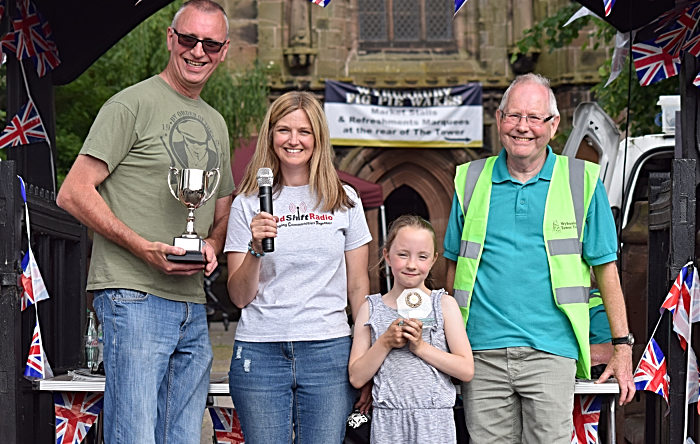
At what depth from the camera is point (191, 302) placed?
3348mm

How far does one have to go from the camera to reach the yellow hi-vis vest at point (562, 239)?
335 cm

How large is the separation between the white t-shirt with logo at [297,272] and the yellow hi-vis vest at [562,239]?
0.49m

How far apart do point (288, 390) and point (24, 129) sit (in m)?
2.16

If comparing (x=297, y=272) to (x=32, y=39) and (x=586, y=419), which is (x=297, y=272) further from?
(x=32, y=39)

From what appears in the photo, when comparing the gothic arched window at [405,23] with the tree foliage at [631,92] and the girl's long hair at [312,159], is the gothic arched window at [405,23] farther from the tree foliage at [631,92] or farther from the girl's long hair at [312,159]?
the girl's long hair at [312,159]

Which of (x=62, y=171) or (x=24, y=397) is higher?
(x=62, y=171)

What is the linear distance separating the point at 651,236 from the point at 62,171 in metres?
9.50


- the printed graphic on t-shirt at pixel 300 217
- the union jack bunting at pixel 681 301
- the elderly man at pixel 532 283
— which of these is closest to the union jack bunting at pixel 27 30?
the printed graphic on t-shirt at pixel 300 217

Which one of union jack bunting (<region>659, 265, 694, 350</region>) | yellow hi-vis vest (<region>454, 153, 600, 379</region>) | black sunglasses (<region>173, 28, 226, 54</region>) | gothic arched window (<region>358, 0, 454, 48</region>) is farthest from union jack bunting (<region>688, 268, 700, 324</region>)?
gothic arched window (<region>358, 0, 454, 48</region>)

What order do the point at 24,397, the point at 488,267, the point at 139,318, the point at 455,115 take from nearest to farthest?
1. the point at 139,318
2. the point at 488,267
3. the point at 24,397
4. the point at 455,115

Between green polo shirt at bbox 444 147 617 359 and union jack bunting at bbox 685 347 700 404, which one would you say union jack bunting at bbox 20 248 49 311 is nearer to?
green polo shirt at bbox 444 147 617 359

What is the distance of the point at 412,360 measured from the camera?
333 cm

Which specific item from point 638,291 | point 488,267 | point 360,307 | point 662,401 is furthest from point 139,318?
point 638,291

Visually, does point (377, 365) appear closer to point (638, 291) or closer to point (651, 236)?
point (651, 236)
